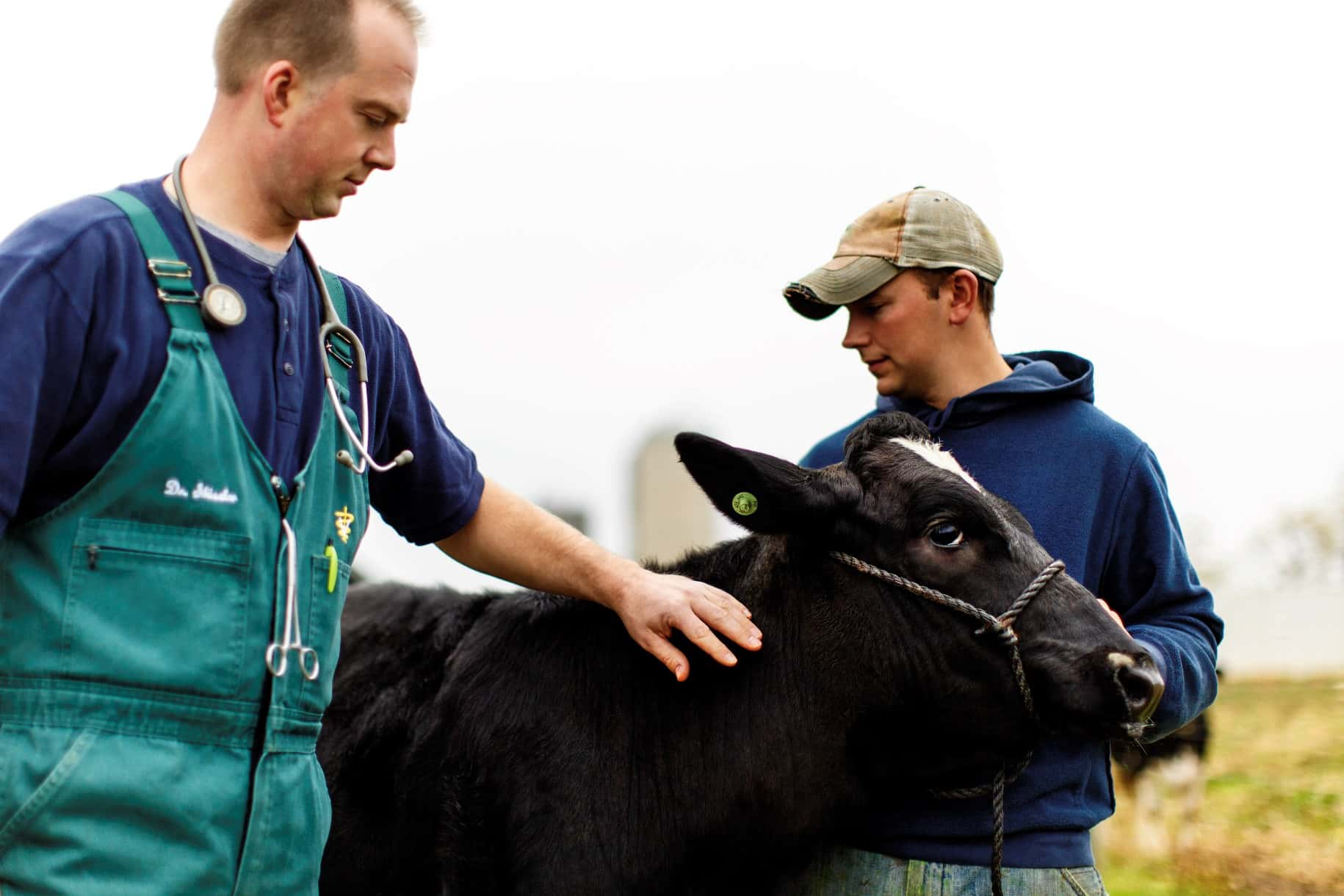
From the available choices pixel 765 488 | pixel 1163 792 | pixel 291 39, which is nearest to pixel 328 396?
pixel 291 39

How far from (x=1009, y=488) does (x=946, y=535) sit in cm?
36

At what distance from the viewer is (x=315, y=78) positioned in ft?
9.27

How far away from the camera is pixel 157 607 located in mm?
2535

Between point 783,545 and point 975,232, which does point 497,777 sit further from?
point 975,232

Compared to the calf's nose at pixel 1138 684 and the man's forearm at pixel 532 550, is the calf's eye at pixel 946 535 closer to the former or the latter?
the calf's nose at pixel 1138 684

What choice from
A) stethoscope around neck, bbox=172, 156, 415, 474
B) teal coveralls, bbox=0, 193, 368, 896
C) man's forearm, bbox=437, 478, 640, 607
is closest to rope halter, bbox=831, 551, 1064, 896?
man's forearm, bbox=437, 478, 640, 607

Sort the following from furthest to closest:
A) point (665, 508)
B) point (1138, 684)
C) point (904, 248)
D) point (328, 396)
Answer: point (665, 508) → point (904, 248) → point (1138, 684) → point (328, 396)

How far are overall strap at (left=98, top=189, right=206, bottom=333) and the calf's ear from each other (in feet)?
4.95

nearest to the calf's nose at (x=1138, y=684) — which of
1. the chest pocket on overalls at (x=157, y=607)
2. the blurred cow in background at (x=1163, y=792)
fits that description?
the chest pocket on overalls at (x=157, y=607)

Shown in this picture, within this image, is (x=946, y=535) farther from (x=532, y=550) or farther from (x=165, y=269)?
(x=165, y=269)

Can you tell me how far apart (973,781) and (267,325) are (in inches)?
91.7

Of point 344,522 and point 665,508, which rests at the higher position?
point 344,522

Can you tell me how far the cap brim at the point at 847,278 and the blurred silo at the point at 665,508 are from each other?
6050 mm

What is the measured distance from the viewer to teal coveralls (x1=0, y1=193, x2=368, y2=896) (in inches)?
95.9
